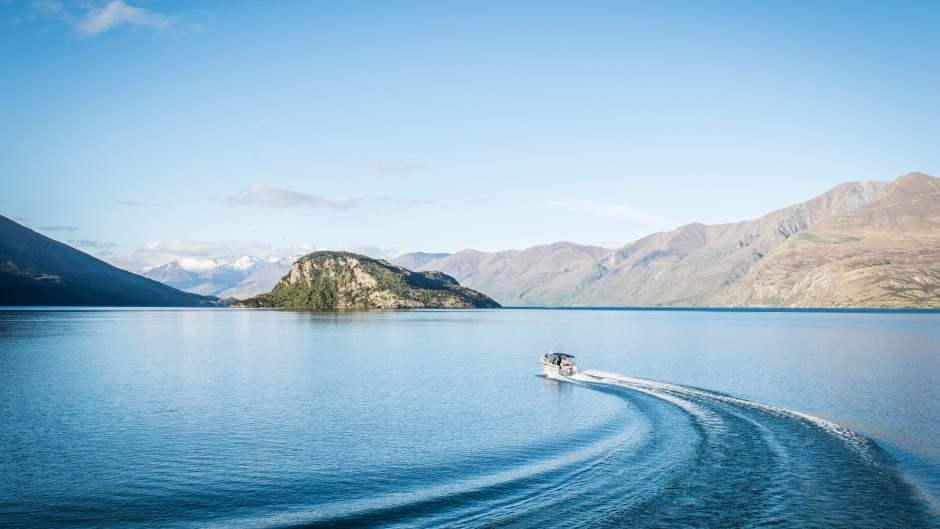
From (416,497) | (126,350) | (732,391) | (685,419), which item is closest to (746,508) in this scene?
(416,497)

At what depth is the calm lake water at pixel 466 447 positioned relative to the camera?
1134 inches

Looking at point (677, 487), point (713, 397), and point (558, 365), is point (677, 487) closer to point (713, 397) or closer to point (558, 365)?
point (713, 397)

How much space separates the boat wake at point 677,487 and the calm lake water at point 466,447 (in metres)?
0.15

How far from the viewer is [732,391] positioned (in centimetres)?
6600

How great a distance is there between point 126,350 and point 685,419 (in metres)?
113

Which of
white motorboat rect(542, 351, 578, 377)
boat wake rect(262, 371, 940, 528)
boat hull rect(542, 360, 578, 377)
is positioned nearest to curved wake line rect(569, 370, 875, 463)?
boat wake rect(262, 371, 940, 528)

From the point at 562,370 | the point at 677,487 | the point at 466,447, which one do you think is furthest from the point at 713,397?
the point at 466,447

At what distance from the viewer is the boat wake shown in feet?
90.6

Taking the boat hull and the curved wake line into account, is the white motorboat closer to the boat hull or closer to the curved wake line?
the boat hull

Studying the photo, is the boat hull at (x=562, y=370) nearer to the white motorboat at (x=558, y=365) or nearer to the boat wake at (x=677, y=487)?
the white motorboat at (x=558, y=365)

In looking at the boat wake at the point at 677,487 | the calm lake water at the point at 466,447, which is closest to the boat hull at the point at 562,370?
the calm lake water at the point at 466,447

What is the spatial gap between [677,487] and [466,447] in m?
15.2

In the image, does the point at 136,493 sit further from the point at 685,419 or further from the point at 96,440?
the point at 685,419

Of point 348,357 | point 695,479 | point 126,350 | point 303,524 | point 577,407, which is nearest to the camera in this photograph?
point 303,524
